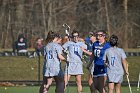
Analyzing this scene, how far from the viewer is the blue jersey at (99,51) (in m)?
18.4

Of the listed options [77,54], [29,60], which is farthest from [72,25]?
[77,54]

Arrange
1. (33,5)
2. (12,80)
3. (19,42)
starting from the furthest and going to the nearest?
1. (33,5)
2. (19,42)
3. (12,80)

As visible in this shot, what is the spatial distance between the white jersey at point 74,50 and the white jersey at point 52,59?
8.39 ft

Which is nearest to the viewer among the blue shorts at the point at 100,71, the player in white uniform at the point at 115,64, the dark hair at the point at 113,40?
the dark hair at the point at 113,40

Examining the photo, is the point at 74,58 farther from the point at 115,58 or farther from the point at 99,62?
the point at 115,58

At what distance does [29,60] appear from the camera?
109 ft

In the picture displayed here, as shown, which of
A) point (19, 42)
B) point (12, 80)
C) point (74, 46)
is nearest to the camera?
point (74, 46)

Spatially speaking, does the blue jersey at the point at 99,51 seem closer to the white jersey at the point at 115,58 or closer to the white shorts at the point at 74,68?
the white jersey at the point at 115,58

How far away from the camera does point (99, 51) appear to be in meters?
18.5

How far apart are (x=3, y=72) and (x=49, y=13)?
80.2 ft

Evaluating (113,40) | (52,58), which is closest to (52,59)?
(52,58)

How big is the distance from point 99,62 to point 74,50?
2.60 meters

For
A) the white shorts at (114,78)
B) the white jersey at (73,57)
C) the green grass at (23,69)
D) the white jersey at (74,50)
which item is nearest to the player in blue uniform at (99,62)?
the white shorts at (114,78)

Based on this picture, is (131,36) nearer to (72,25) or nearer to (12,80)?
(72,25)
